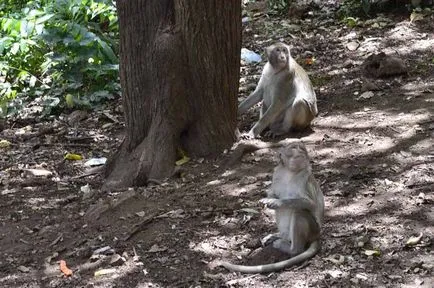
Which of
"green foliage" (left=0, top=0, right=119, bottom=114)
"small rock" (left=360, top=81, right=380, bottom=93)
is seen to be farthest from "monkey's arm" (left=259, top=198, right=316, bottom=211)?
"green foliage" (left=0, top=0, right=119, bottom=114)

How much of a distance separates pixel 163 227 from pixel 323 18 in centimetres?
694

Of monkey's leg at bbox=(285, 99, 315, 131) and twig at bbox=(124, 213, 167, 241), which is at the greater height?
monkey's leg at bbox=(285, 99, 315, 131)

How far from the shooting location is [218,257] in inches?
226

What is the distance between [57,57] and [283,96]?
3620 mm

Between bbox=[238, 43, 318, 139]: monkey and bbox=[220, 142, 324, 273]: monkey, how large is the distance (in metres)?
2.78

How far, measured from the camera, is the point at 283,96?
8.61 metres

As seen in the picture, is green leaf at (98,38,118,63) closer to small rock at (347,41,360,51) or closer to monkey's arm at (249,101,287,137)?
monkey's arm at (249,101,287,137)

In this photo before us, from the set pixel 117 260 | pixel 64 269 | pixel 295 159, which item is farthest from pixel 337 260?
pixel 64 269

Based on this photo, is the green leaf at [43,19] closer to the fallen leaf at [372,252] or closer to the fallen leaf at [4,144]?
the fallen leaf at [4,144]

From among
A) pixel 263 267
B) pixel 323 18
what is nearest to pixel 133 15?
pixel 263 267

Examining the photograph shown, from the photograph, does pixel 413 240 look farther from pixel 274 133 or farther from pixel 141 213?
pixel 274 133

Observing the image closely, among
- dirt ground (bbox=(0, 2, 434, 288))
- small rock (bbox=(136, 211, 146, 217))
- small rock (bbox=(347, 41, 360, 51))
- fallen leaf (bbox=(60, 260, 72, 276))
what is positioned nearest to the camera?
dirt ground (bbox=(0, 2, 434, 288))

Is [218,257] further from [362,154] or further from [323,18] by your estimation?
[323,18]

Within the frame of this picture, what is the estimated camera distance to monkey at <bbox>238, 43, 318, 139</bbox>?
836 cm
